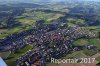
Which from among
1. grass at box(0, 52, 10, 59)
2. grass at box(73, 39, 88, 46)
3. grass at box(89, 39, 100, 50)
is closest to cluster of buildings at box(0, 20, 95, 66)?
grass at box(73, 39, 88, 46)

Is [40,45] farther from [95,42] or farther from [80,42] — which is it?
[95,42]

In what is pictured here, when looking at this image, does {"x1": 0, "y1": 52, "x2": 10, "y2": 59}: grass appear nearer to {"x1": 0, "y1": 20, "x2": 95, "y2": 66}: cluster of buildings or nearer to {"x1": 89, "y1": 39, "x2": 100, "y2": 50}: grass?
{"x1": 0, "y1": 20, "x2": 95, "y2": 66}: cluster of buildings

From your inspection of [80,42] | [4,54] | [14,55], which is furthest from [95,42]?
[4,54]

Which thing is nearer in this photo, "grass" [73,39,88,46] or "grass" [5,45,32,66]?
"grass" [5,45,32,66]

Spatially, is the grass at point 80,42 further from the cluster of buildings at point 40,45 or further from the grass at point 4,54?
the grass at point 4,54

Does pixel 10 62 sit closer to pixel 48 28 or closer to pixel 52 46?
pixel 52 46

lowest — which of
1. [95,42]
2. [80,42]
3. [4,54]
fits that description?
[95,42]

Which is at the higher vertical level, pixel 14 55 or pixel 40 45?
pixel 14 55

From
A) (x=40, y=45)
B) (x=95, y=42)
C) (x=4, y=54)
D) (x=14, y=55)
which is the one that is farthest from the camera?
(x=95, y=42)

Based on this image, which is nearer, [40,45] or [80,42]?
[40,45]

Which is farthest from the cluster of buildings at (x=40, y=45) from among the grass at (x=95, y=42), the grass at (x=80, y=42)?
the grass at (x=95, y=42)

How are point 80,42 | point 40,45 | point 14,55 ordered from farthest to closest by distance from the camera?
point 80,42, point 40,45, point 14,55
